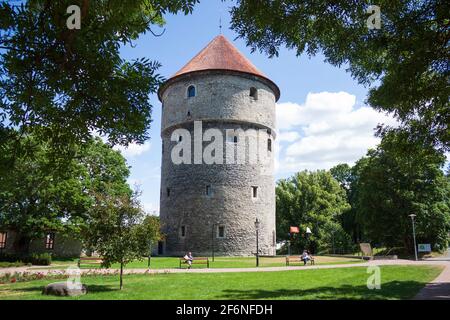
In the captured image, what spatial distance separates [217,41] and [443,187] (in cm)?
2451

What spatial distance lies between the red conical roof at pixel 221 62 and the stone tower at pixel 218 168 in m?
0.11

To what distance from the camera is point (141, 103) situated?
568 cm

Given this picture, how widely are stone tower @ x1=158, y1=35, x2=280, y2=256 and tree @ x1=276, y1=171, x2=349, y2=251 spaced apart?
1119 centimetres

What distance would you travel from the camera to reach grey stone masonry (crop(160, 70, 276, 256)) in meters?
31.1

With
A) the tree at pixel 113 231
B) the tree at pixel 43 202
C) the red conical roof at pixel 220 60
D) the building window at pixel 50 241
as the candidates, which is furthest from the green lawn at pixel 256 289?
the building window at pixel 50 241

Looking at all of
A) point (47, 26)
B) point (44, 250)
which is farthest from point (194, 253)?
point (47, 26)

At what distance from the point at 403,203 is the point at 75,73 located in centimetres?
3245

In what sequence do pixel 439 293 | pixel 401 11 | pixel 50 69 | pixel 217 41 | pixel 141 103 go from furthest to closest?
pixel 217 41 < pixel 439 293 < pixel 401 11 < pixel 141 103 < pixel 50 69

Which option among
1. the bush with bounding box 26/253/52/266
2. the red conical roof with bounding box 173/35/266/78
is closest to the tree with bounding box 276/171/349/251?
the red conical roof with bounding box 173/35/266/78

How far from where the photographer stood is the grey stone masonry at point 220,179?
1225 inches

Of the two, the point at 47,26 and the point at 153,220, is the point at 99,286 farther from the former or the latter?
the point at 47,26

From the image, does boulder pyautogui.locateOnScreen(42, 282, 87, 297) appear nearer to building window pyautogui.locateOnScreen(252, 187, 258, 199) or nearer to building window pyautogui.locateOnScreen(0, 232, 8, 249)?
building window pyautogui.locateOnScreen(252, 187, 258, 199)

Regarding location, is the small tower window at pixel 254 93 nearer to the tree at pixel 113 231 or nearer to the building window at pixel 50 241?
the building window at pixel 50 241

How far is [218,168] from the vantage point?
31.8m
